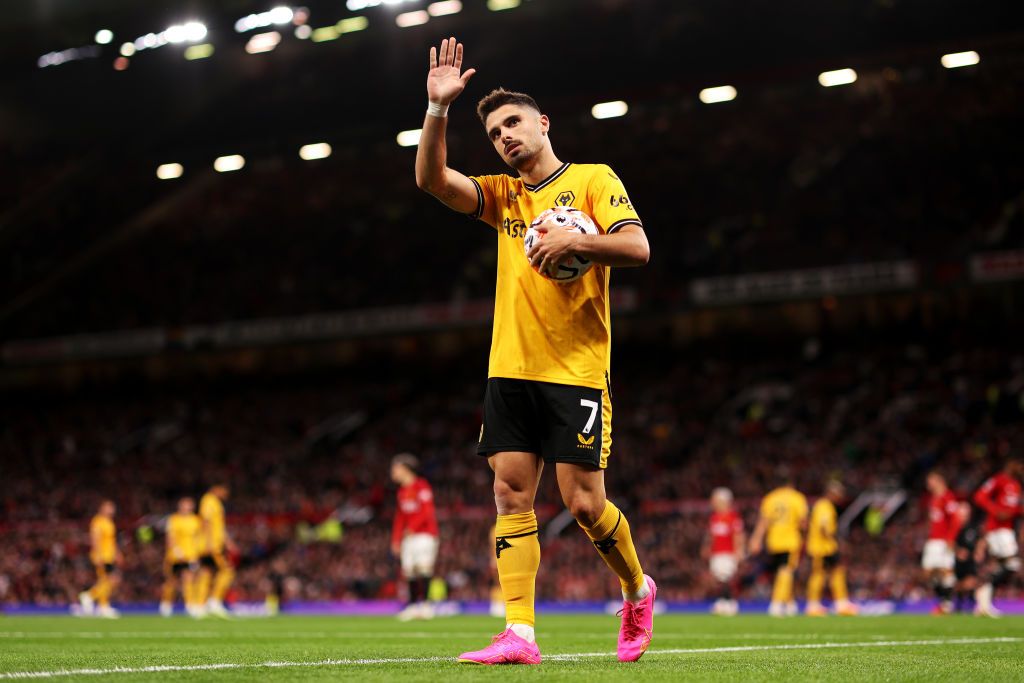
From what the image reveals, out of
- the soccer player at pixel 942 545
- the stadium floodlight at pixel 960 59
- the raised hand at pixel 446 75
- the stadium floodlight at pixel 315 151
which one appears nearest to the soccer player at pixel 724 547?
the soccer player at pixel 942 545

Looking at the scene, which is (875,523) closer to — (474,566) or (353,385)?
(474,566)

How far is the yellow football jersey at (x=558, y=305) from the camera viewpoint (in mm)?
4992

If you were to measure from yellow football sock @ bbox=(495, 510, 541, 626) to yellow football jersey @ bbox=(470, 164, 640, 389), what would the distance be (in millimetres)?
592

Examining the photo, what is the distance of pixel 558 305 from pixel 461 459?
79.9 ft

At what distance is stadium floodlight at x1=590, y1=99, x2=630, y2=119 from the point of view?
91.4ft

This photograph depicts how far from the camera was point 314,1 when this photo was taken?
2388cm

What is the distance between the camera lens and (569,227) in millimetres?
4828

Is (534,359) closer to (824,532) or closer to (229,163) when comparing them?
(824,532)

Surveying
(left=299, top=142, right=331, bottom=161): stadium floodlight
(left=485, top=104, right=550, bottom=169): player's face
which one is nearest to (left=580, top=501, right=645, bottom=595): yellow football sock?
(left=485, top=104, right=550, bottom=169): player's face

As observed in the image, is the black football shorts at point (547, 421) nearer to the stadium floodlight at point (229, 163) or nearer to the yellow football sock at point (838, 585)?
the yellow football sock at point (838, 585)

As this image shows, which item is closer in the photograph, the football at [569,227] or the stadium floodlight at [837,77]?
the football at [569,227]

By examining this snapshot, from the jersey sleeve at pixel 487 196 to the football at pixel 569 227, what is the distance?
1.26 ft

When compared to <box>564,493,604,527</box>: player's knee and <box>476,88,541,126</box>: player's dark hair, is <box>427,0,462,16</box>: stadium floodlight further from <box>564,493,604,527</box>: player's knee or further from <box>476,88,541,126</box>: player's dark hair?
<box>564,493,604,527</box>: player's knee

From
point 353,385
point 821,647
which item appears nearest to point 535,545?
point 821,647
